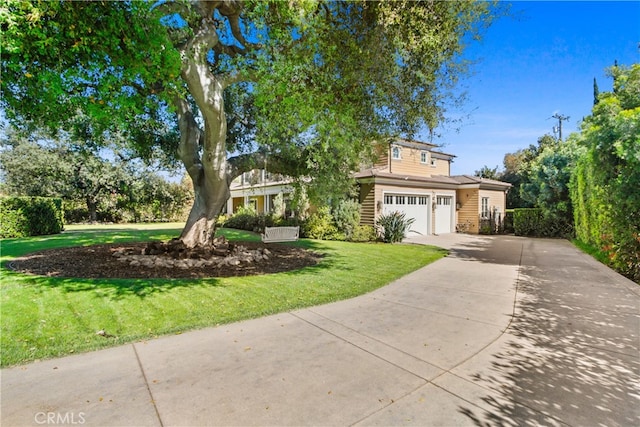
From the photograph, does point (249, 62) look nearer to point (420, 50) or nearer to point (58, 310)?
point (420, 50)

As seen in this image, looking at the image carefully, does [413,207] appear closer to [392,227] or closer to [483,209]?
[392,227]

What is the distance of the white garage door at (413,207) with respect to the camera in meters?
17.0

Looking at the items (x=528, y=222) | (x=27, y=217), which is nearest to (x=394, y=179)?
(x=528, y=222)

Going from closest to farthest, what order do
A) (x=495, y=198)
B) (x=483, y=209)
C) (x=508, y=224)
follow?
1. (x=483, y=209)
2. (x=508, y=224)
3. (x=495, y=198)

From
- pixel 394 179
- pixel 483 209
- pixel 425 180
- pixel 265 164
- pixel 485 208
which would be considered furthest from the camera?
pixel 485 208

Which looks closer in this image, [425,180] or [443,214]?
[425,180]

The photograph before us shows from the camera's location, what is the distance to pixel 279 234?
1276 centimetres

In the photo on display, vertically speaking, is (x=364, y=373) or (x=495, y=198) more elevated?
(x=495, y=198)

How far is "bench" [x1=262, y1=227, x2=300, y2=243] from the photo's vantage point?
1241cm

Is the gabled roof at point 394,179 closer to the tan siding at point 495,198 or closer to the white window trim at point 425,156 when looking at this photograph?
the white window trim at point 425,156

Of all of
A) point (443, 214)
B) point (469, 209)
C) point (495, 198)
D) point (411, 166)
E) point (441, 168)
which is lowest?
point (443, 214)

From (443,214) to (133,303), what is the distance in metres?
19.3

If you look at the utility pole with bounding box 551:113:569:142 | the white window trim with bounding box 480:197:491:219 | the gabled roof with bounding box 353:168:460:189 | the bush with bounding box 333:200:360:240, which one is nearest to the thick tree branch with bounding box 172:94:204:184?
the bush with bounding box 333:200:360:240

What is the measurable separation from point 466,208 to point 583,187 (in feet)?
28.8
